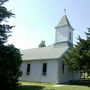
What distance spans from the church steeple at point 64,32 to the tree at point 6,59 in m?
10.9

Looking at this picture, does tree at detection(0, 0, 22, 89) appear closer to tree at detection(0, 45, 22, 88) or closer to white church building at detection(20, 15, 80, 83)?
tree at detection(0, 45, 22, 88)

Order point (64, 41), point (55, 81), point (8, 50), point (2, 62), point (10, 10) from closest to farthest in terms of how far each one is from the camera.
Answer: point (2, 62) → point (8, 50) → point (10, 10) → point (55, 81) → point (64, 41)

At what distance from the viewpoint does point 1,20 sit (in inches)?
445

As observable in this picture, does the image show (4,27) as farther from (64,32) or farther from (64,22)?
(64,22)

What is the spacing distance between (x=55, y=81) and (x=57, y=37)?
8125 mm

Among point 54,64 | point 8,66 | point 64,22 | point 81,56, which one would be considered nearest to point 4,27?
point 8,66

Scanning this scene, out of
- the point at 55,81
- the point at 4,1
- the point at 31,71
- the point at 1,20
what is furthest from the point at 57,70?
the point at 4,1

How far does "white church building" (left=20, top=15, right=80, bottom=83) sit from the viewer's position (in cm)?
1645

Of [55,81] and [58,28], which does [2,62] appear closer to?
[55,81]

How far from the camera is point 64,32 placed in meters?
20.5

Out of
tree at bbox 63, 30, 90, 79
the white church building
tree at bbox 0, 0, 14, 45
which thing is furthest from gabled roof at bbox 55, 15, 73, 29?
tree at bbox 0, 0, 14, 45

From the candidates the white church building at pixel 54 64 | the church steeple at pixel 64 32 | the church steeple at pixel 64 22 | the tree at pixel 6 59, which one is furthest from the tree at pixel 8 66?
the church steeple at pixel 64 22

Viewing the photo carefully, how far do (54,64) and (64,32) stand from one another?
6.64 m

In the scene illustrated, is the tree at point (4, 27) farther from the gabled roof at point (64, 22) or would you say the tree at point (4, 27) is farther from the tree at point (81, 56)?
the gabled roof at point (64, 22)
